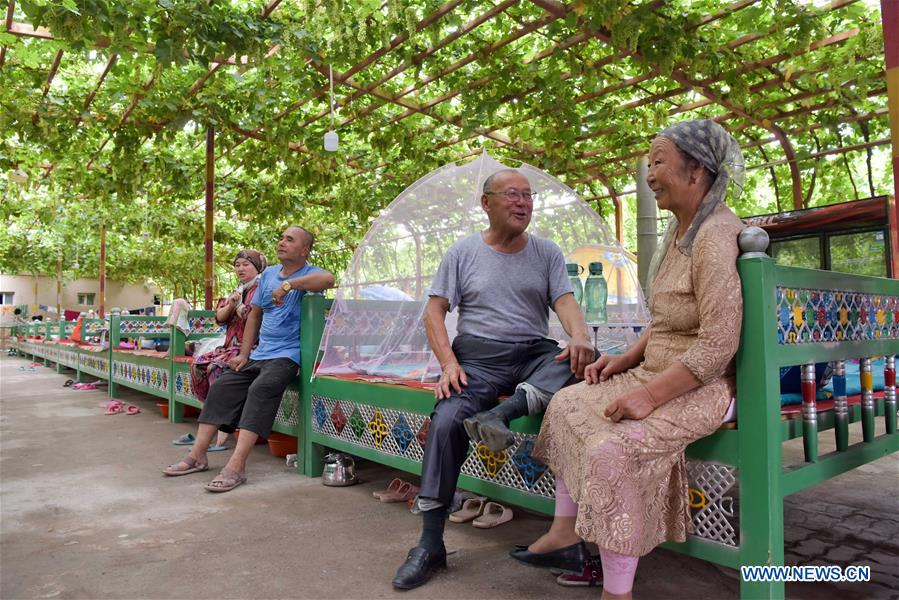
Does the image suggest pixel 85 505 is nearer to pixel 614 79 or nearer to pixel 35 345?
pixel 614 79

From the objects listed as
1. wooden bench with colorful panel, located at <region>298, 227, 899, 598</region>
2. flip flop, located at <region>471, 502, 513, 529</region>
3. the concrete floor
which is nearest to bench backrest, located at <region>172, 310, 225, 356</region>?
the concrete floor

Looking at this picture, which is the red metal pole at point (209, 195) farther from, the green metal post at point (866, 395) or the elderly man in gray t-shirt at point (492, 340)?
the green metal post at point (866, 395)

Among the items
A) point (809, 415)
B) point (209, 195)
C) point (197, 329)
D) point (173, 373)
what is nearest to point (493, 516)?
point (809, 415)

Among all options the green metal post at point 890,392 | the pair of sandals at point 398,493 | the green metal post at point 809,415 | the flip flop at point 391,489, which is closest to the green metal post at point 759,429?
the green metal post at point 809,415

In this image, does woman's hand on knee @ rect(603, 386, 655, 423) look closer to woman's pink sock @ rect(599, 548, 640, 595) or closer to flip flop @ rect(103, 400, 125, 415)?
woman's pink sock @ rect(599, 548, 640, 595)

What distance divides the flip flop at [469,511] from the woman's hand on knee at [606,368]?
1119 mm

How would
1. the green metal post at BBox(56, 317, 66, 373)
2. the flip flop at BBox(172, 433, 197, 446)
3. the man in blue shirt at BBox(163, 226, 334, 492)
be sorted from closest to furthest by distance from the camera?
1. the man in blue shirt at BBox(163, 226, 334, 492)
2. the flip flop at BBox(172, 433, 197, 446)
3. the green metal post at BBox(56, 317, 66, 373)

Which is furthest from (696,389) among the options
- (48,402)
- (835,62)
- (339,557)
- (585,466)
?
(48,402)

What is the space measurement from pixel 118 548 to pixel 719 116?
767 cm

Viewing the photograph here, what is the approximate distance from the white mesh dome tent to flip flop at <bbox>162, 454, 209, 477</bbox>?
0.98m

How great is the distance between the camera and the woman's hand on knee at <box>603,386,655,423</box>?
1841 mm

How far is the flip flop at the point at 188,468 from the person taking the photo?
3.87 m

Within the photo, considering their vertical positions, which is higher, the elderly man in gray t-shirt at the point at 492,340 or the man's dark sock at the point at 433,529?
the elderly man in gray t-shirt at the point at 492,340

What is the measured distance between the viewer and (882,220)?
6.84m
